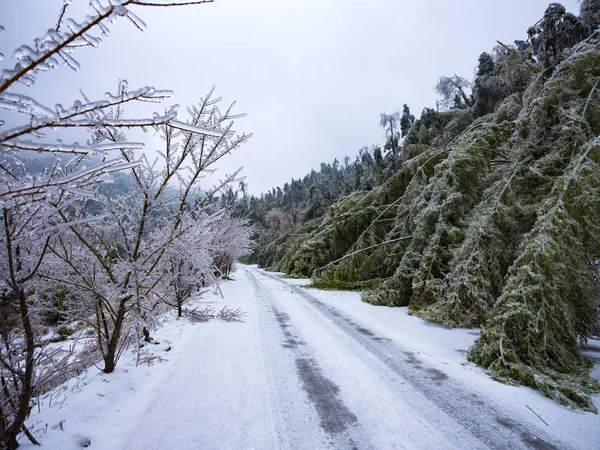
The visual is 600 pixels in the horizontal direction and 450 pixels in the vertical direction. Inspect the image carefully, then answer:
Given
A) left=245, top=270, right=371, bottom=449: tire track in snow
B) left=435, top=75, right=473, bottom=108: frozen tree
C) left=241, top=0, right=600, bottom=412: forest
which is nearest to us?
left=245, top=270, right=371, bottom=449: tire track in snow

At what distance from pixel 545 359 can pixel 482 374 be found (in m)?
0.79

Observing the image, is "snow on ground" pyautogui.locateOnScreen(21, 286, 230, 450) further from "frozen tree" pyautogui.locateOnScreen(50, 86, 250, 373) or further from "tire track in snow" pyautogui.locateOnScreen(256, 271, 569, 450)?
"tire track in snow" pyautogui.locateOnScreen(256, 271, 569, 450)

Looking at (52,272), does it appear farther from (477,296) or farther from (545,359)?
(477,296)

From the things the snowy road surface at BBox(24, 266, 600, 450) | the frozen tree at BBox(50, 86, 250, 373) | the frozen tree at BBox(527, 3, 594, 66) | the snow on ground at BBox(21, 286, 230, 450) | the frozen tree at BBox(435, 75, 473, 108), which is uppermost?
the frozen tree at BBox(435, 75, 473, 108)

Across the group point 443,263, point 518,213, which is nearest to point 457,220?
point 443,263

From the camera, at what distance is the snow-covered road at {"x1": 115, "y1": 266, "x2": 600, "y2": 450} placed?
242 cm

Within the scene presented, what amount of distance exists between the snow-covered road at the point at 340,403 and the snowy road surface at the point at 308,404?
13mm

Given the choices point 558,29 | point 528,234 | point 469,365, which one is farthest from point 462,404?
point 558,29

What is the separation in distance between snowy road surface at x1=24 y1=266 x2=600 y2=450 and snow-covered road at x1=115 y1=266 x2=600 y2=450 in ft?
0.04

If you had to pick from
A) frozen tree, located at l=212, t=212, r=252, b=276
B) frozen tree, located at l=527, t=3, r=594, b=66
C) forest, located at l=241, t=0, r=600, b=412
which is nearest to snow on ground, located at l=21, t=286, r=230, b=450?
frozen tree, located at l=212, t=212, r=252, b=276

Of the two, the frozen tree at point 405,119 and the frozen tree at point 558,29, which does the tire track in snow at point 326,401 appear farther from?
the frozen tree at point 405,119

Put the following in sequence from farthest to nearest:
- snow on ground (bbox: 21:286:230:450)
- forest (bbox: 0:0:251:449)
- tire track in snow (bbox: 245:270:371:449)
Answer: tire track in snow (bbox: 245:270:371:449) < snow on ground (bbox: 21:286:230:450) < forest (bbox: 0:0:251:449)

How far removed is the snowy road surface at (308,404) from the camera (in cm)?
241

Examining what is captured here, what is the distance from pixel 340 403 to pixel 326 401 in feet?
0.51
